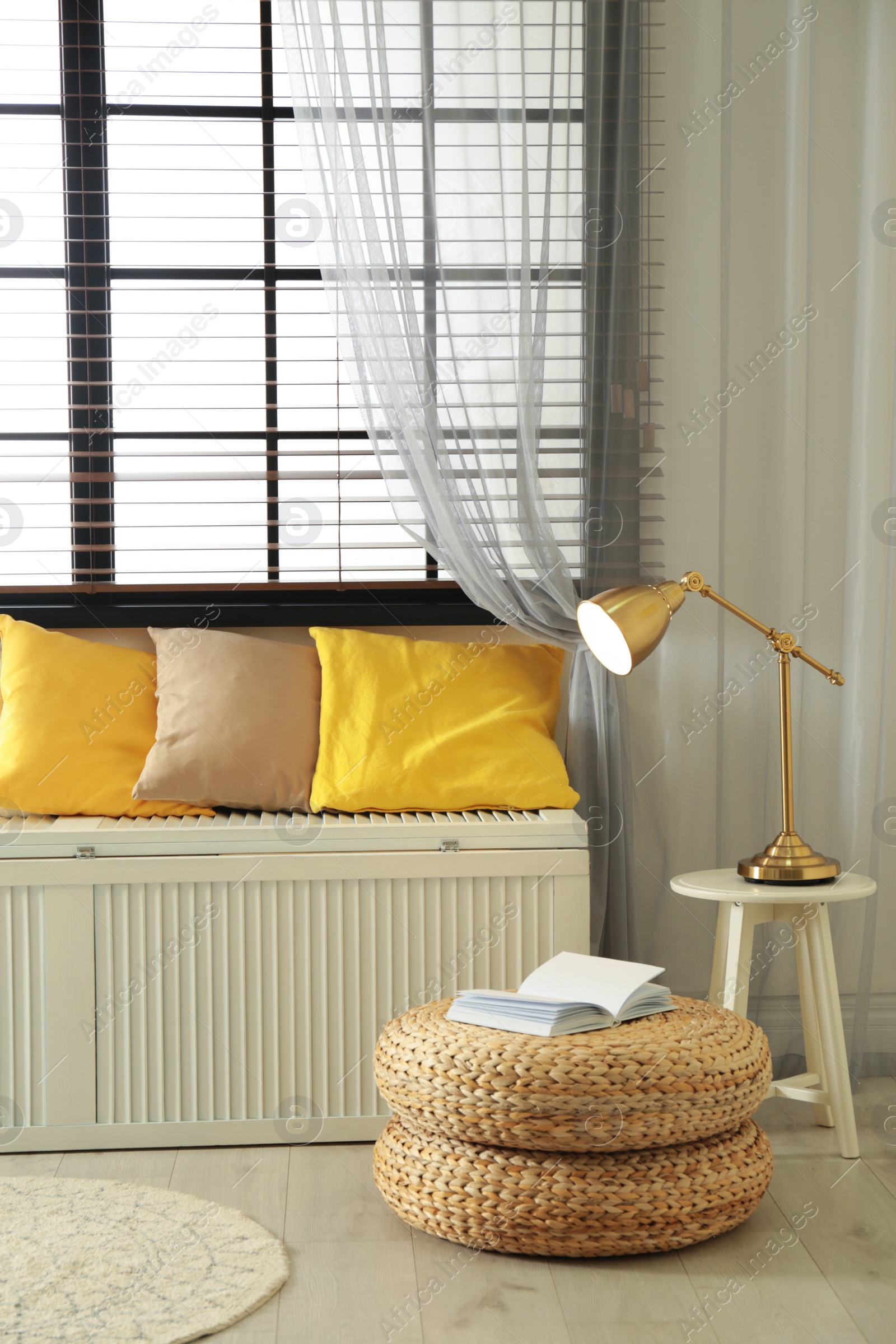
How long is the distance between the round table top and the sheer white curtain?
1.15 feet

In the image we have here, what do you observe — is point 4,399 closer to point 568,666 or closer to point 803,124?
point 568,666

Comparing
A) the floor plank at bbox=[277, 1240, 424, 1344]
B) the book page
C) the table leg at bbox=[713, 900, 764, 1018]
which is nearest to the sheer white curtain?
the table leg at bbox=[713, 900, 764, 1018]

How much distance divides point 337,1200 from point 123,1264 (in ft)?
1.25

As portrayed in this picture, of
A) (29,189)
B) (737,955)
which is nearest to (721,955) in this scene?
(737,955)

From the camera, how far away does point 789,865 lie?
2.10 metres

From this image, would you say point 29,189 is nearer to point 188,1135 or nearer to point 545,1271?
point 188,1135

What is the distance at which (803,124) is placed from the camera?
2402 millimetres

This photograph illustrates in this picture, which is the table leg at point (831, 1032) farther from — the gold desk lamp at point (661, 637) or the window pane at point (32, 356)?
the window pane at point (32, 356)

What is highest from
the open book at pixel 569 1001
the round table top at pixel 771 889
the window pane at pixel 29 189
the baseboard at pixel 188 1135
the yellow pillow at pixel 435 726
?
the window pane at pixel 29 189

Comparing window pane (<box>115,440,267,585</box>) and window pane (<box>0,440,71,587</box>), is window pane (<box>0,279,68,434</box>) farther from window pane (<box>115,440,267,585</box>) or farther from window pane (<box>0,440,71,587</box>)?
window pane (<box>115,440,267,585</box>)

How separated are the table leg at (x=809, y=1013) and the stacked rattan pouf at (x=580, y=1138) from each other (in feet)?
1.30

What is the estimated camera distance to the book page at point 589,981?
1791 millimetres

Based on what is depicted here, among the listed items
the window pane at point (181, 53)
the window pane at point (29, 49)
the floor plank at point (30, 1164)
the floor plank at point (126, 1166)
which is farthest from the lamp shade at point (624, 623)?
the window pane at point (29, 49)

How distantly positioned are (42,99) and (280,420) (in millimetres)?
875
